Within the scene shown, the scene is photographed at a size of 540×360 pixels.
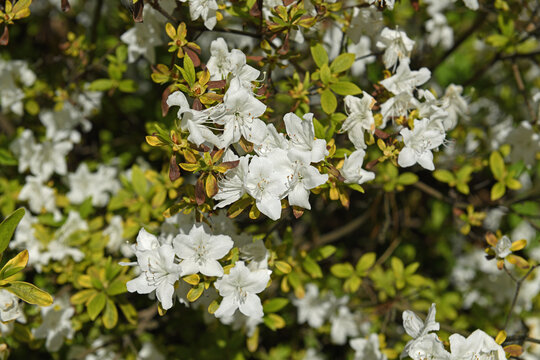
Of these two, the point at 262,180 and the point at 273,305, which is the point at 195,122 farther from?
the point at 273,305

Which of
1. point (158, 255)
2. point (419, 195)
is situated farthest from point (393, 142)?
point (419, 195)

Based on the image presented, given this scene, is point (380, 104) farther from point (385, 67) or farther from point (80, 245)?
point (80, 245)

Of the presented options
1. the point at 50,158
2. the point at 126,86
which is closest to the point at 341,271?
the point at 126,86

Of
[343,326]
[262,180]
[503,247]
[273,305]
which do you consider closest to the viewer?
[262,180]

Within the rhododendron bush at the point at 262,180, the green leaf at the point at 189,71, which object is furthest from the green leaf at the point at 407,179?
the green leaf at the point at 189,71

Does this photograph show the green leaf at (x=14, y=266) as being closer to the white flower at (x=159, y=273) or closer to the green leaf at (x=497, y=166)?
the white flower at (x=159, y=273)

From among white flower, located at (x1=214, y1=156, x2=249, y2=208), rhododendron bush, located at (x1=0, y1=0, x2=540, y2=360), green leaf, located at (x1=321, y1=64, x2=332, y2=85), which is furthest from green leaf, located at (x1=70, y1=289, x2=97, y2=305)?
green leaf, located at (x1=321, y1=64, x2=332, y2=85)
